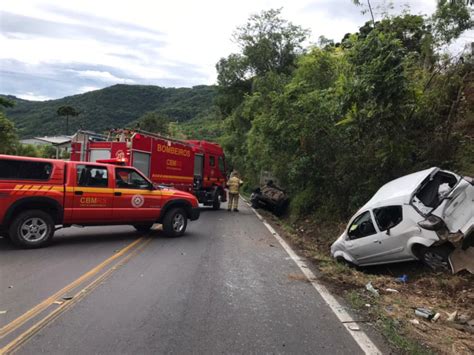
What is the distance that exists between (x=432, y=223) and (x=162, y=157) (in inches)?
425

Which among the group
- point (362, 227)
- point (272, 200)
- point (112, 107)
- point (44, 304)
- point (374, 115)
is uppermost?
point (112, 107)

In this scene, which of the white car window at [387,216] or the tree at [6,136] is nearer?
the white car window at [387,216]

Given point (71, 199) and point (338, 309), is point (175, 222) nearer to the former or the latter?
point (71, 199)

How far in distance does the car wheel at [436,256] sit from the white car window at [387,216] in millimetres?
646

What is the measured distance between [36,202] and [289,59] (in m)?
30.0

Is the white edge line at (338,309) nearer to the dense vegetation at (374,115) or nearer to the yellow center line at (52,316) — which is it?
the yellow center line at (52,316)

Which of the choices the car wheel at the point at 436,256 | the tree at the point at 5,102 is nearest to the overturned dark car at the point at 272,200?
the car wheel at the point at 436,256

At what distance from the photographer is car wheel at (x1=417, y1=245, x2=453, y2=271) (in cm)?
700

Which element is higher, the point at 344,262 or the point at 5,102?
the point at 5,102

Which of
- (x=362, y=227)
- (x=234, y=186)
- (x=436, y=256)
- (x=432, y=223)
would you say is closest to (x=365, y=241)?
(x=362, y=227)

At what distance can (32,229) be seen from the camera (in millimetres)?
8688

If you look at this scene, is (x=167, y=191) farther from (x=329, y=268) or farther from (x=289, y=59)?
(x=289, y=59)

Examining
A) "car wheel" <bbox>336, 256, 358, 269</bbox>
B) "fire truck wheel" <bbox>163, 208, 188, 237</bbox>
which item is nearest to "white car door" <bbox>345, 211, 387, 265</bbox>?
"car wheel" <bbox>336, 256, 358, 269</bbox>

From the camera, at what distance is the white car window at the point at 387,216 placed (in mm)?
7621
